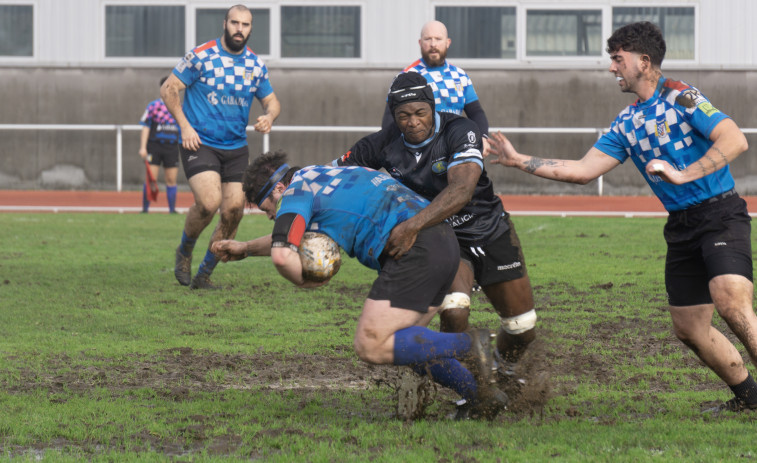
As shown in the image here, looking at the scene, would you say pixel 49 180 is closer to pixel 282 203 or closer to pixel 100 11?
pixel 100 11

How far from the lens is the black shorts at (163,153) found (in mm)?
17906

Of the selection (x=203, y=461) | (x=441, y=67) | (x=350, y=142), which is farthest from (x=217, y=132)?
(x=350, y=142)

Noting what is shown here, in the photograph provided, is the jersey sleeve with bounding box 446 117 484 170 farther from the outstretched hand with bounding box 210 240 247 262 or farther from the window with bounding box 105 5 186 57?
the window with bounding box 105 5 186 57

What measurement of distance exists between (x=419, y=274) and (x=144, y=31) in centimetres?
2071

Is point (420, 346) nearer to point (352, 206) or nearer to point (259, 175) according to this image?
point (352, 206)

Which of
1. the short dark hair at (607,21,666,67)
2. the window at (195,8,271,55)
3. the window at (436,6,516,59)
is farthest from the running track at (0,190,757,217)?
the short dark hair at (607,21,666,67)

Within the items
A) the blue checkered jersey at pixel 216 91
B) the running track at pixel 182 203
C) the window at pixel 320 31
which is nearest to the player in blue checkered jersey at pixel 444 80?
the blue checkered jersey at pixel 216 91

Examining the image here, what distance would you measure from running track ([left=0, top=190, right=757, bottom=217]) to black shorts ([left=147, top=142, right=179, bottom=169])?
1.19 meters

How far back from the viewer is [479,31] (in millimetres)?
23938

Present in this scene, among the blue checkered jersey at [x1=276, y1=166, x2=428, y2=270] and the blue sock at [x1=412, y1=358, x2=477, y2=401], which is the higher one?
the blue checkered jersey at [x1=276, y1=166, x2=428, y2=270]

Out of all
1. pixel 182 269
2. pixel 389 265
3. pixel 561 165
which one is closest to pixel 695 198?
pixel 561 165

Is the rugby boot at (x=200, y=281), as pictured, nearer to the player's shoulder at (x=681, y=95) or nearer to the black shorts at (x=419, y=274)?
Result: the black shorts at (x=419, y=274)

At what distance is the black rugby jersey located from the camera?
17.7 ft

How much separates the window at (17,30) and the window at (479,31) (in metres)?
9.53
